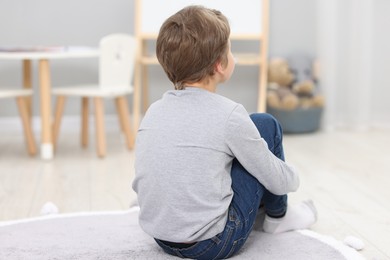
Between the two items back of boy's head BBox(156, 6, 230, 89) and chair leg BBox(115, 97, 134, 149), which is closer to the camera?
back of boy's head BBox(156, 6, 230, 89)

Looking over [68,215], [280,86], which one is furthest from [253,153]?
[280,86]

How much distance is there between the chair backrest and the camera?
109 inches

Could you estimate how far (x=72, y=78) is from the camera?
11.3 ft

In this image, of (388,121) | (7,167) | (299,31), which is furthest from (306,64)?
(7,167)

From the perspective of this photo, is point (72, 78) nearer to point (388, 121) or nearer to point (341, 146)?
point (341, 146)

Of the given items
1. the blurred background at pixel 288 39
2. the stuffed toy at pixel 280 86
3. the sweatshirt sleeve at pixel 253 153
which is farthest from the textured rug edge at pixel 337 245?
the blurred background at pixel 288 39

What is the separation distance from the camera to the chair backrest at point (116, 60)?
2.76 metres

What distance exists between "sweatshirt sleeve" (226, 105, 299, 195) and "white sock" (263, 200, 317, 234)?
22 centimetres

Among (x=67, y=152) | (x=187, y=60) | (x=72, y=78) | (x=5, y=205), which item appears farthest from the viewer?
(x=72, y=78)

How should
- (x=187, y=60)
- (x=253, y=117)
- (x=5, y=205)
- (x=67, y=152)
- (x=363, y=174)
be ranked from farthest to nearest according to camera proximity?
(x=67, y=152) → (x=363, y=174) → (x=5, y=205) → (x=253, y=117) → (x=187, y=60)

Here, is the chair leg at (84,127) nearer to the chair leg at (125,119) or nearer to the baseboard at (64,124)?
the chair leg at (125,119)

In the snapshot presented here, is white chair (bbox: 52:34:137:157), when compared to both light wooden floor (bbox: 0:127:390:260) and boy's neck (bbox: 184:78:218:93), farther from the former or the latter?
boy's neck (bbox: 184:78:218:93)

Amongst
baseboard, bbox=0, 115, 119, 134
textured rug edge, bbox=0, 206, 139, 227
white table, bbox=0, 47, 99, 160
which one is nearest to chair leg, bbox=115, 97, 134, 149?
white table, bbox=0, 47, 99, 160

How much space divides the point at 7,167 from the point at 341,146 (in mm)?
1524
